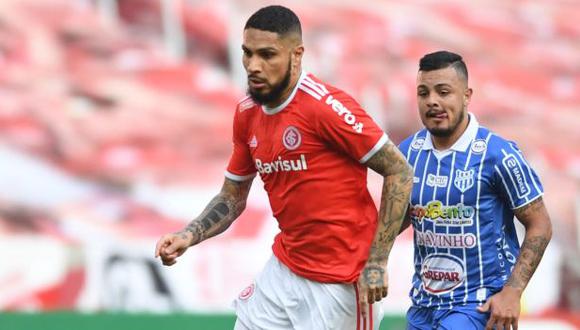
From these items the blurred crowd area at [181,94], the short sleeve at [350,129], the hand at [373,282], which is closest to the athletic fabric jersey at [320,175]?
the short sleeve at [350,129]

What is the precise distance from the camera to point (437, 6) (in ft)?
38.9

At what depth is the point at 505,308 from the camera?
5.23m

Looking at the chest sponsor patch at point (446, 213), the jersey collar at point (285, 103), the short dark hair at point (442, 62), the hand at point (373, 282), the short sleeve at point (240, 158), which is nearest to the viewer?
the hand at point (373, 282)

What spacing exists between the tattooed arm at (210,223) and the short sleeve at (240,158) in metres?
0.04

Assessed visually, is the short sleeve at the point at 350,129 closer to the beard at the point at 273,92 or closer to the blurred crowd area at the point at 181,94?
the beard at the point at 273,92

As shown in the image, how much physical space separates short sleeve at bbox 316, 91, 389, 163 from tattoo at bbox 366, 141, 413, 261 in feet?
0.14

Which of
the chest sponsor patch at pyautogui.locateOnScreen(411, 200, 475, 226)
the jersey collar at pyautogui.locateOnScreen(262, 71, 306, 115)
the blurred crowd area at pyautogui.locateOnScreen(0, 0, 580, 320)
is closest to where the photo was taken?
the jersey collar at pyautogui.locateOnScreen(262, 71, 306, 115)

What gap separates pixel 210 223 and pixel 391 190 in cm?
97

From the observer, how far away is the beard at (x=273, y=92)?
17.0 feet

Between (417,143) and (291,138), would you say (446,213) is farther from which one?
(291,138)

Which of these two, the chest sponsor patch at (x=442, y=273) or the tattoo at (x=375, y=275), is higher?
the chest sponsor patch at (x=442, y=273)

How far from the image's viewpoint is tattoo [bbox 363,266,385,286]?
5.06m

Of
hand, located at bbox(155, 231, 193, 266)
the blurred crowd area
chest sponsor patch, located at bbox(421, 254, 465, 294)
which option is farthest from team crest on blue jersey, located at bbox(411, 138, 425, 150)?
the blurred crowd area

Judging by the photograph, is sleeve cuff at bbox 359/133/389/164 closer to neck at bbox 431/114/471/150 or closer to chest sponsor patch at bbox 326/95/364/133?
chest sponsor patch at bbox 326/95/364/133
